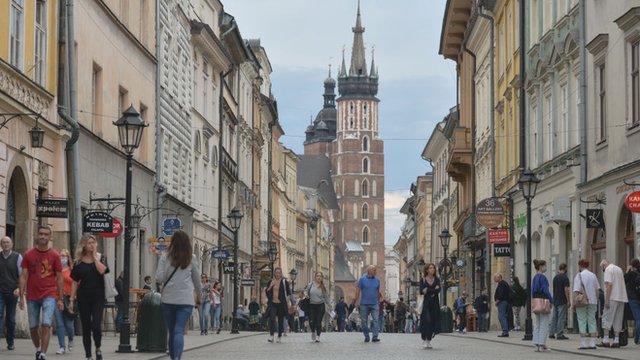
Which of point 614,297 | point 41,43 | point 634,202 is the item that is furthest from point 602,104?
point 41,43

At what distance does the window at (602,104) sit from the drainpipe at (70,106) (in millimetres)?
11403

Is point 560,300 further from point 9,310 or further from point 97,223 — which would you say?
point 9,310

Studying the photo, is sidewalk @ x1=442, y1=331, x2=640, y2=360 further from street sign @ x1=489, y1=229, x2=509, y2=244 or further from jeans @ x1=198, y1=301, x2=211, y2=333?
jeans @ x1=198, y1=301, x2=211, y2=333

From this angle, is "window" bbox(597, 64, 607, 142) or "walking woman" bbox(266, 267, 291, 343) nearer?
"walking woman" bbox(266, 267, 291, 343)

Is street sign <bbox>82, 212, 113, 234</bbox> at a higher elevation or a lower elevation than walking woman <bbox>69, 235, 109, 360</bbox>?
higher

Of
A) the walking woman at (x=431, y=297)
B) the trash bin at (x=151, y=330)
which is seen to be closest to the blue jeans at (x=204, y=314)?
the walking woman at (x=431, y=297)

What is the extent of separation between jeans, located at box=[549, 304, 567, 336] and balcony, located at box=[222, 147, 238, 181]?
30650mm

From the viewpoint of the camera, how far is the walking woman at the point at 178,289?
1638 centimetres

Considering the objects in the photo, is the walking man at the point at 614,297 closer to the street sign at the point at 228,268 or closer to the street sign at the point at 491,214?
the street sign at the point at 491,214

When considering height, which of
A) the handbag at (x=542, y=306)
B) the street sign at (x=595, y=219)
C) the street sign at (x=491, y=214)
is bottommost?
the handbag at (x=542, y=306)

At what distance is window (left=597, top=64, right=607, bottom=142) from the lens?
31.7m

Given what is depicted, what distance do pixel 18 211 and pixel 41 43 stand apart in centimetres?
354

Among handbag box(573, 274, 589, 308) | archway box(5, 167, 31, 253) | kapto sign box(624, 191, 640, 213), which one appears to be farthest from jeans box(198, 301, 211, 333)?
kapto sign box(624, 191, 640, 213)

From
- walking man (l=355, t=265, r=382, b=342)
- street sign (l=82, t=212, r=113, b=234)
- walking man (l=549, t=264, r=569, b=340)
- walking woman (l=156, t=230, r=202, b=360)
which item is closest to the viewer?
walking woman (l=156, t=230, r=202, b=360)
